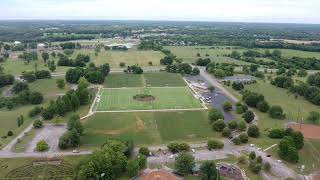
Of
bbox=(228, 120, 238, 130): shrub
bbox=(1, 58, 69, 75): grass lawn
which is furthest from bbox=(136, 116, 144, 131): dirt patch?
bbox=(1, 58, 69, 75): grass lawn

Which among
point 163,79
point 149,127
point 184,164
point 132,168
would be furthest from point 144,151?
point 163,79

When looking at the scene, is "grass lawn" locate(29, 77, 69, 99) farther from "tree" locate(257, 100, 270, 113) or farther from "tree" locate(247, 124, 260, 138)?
"tree" locate(247, 124, 260, 138)

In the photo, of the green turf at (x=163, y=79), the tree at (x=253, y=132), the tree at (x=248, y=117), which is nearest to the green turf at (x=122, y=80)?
the green turf at (x=163, y=79)

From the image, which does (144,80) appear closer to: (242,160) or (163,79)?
(163,79)

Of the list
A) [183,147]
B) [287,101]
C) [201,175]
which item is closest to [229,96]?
[287,101]

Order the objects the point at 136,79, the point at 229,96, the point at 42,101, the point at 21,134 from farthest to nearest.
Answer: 1. the point at 136,79
2. the point at 229,96
3. the point at 42,101
4. the point at 21,134

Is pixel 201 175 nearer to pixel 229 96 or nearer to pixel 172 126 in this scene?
pixel 172 126
